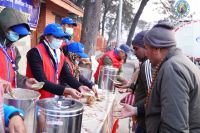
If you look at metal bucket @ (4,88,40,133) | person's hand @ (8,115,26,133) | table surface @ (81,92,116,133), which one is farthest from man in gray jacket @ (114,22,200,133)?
person's hand @ (8,115,26,133)

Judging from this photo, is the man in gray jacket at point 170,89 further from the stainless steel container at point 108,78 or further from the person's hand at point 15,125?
the stainless steel container at point 108,78

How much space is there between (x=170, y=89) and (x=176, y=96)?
0.20 feet

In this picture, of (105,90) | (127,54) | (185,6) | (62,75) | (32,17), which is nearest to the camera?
(62,75)

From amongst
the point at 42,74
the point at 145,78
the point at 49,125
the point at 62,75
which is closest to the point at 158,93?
the point at 49,125

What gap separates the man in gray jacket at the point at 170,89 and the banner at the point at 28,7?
460 cm

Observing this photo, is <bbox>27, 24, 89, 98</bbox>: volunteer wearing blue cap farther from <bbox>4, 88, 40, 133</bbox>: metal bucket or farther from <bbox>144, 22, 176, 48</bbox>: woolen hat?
<bbox>144, 22, 176, 48</bbox>: woolen hat

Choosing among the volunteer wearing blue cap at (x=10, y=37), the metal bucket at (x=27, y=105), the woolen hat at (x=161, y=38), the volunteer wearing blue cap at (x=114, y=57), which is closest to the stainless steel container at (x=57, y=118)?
the metal bucket at (x=27, y=105)

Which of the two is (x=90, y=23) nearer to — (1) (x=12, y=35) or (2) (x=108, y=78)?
(2) (x=108, y=78)

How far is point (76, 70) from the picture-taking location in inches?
167

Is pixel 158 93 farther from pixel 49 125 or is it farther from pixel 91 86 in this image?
pixel 91 86

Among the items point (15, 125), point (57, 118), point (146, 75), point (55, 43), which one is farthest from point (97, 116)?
point (15, 125)

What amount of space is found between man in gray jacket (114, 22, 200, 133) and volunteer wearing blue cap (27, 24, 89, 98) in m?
1.09

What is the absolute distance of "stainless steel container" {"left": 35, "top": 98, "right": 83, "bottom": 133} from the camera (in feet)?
6.27

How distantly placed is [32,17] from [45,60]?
4.93 meters
